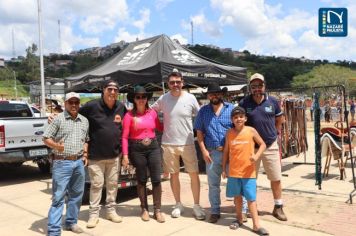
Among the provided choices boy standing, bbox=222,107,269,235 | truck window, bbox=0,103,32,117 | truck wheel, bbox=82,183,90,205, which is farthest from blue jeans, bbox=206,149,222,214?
truck window, bbox=0,103,32,117

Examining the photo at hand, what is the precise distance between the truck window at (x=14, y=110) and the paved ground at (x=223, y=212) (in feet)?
9.31

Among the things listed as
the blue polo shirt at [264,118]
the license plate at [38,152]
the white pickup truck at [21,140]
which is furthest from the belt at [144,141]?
the license plate at [38,152]

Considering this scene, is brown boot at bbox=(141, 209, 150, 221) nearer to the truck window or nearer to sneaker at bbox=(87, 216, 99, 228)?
sneaker at bbox=(87, 216, 99, 228)

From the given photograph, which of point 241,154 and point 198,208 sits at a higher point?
point 241,154

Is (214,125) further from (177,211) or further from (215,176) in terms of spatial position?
(177,211)

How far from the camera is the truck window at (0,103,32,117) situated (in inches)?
430

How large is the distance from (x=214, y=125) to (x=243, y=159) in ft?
2.11

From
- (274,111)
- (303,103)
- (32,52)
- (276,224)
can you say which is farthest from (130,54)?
(32,52)

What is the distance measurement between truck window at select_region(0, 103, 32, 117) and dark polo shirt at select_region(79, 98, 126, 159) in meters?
6.29

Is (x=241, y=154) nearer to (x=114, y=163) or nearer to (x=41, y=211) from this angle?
(x=114, y=163)

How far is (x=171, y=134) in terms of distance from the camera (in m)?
5.68

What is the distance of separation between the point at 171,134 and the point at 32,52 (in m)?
122

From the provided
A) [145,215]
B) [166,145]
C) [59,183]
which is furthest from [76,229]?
[166,145]

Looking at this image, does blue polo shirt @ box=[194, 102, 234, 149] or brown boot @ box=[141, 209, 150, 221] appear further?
brown boot @ box=[141, 209, 150, 221]
